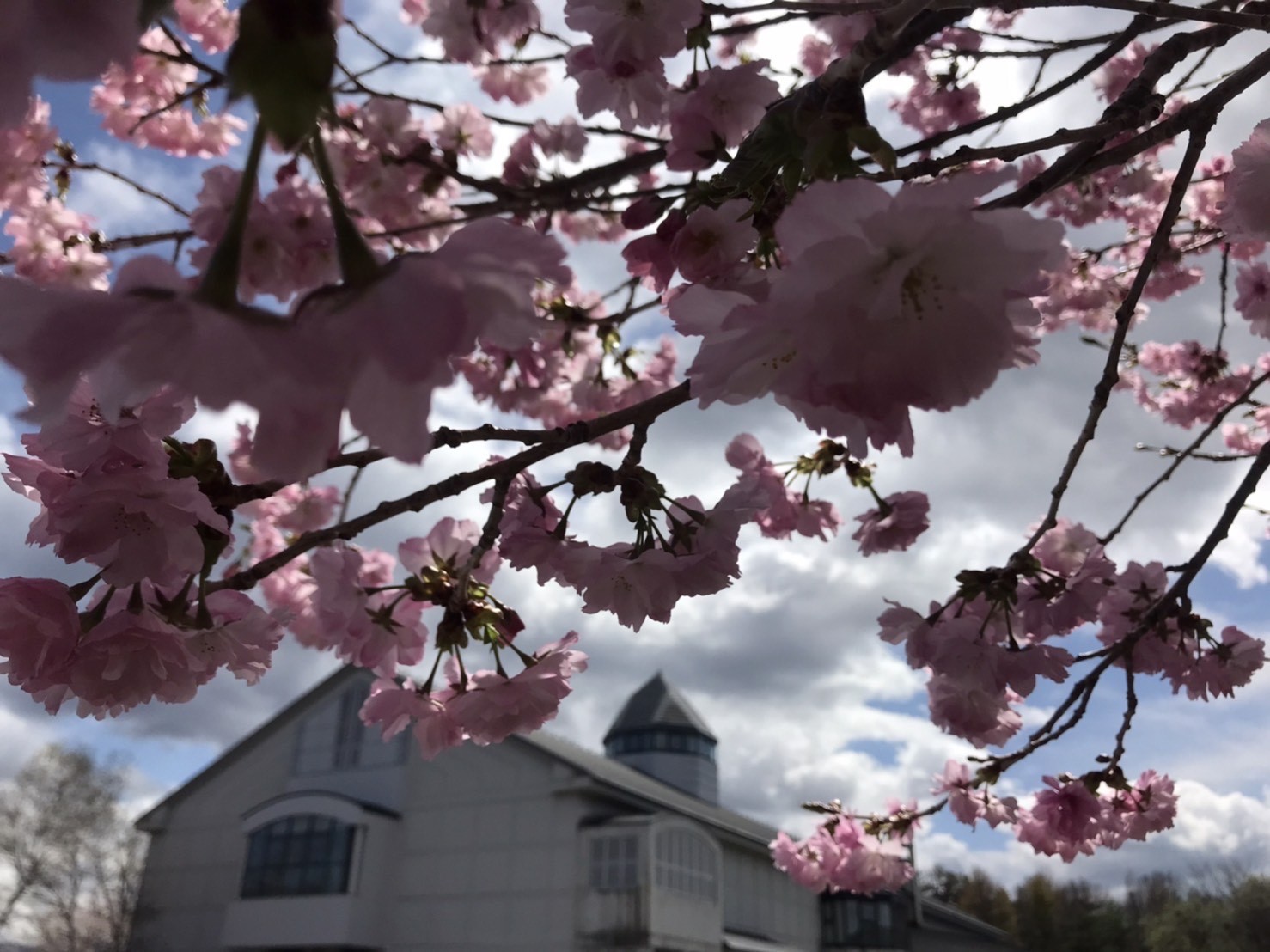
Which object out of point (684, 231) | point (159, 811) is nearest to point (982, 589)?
point (684, 231)

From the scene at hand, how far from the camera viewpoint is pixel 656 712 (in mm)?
30234

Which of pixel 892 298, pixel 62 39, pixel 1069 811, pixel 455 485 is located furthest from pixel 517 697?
pixel 1069 811

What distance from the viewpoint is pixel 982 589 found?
177 centimetres

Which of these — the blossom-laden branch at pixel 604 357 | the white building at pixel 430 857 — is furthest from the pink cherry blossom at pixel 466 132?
the white building at pixel 430 857

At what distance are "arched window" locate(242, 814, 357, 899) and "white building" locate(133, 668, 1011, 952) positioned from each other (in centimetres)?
3

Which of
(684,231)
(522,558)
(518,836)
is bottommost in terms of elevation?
(522,558)

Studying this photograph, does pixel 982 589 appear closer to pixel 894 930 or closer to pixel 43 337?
pixel 43 337

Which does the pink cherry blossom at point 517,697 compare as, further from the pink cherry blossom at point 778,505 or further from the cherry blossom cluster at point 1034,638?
the pink cherry blossom at point 778,505

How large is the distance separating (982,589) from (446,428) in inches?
43.9

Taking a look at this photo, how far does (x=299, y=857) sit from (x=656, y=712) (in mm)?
15872

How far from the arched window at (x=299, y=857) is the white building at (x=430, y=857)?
28mm

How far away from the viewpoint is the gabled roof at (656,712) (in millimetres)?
29938

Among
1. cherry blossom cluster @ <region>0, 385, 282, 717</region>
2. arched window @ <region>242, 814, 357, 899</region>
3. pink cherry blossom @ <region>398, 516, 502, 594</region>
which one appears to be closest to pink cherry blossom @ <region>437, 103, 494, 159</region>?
pink cherry blossom @ <region>398, 516, 502, 594</region>

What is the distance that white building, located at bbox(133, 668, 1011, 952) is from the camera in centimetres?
1403
